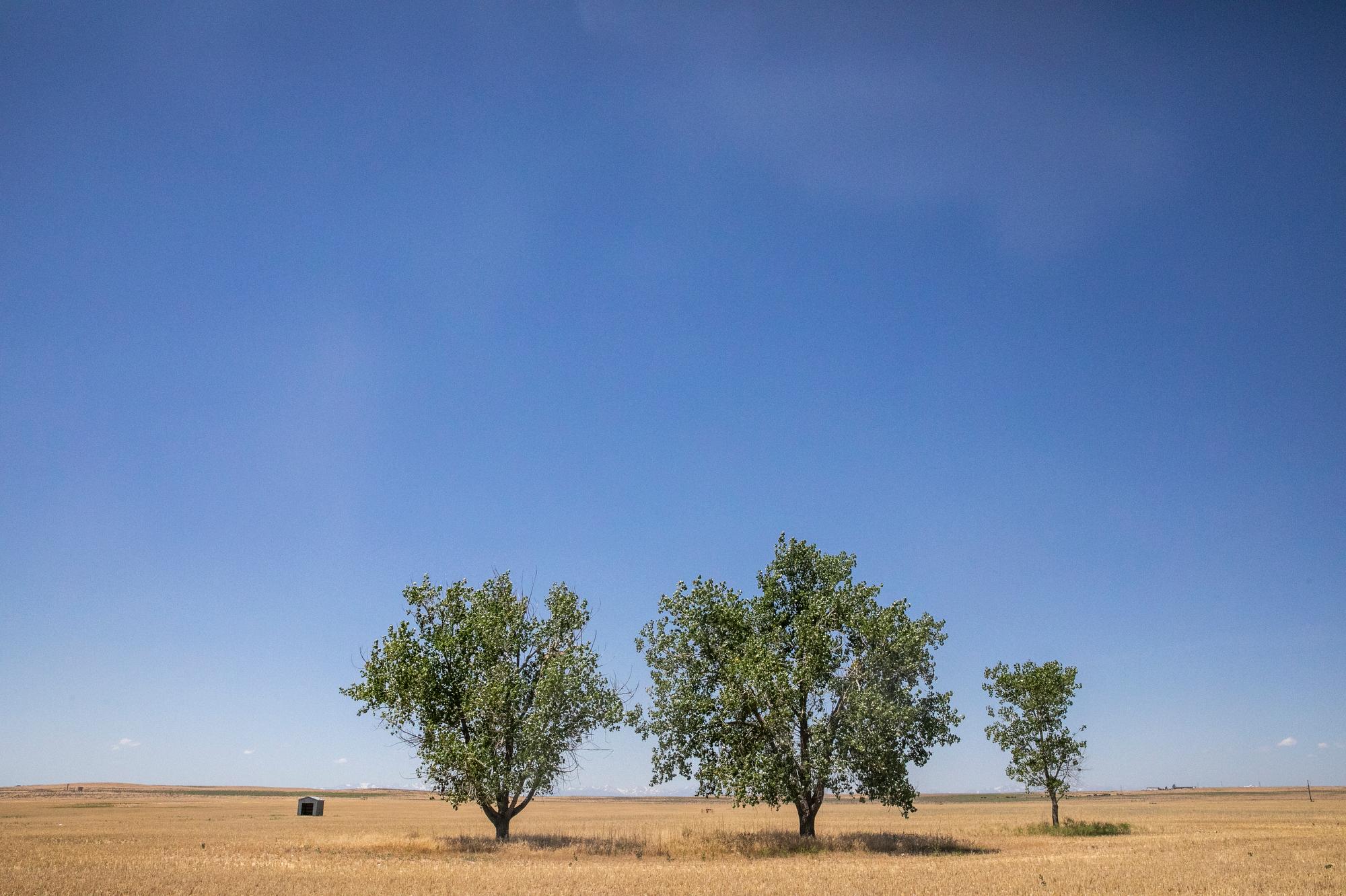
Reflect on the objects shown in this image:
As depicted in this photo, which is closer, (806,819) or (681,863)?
(681,863)

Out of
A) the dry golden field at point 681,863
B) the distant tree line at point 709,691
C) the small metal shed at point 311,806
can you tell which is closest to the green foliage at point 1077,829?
the dry golden field at point 681,863

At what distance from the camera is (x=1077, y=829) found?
52062mm

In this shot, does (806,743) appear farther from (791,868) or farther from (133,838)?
(133,838)

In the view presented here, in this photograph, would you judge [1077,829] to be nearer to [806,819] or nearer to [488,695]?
[806,819]

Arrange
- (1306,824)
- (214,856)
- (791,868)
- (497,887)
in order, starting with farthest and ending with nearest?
(1306,824) → (214,856) → (791,868) → (497,887)

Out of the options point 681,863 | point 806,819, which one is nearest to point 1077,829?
point 806,819

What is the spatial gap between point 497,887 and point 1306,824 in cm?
6665

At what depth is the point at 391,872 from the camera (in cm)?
2888

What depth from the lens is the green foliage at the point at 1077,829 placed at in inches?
2007

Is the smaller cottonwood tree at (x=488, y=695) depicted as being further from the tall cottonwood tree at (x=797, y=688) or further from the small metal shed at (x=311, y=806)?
the small metal shed at (x=311, y=806)

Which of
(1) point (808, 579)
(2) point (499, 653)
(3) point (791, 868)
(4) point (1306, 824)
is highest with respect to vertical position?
(1) point (808, 579)

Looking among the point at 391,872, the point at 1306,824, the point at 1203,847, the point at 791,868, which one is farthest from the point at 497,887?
the point at 1306,824

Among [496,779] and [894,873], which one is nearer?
[894,873]

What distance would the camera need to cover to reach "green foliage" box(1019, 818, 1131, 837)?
51.0 m
